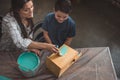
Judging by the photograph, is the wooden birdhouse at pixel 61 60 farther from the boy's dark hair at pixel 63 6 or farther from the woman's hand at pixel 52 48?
the boy's dark hair at pixel 63 6

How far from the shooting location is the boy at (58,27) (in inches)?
79.4

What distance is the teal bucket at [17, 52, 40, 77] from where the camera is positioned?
1.61 m

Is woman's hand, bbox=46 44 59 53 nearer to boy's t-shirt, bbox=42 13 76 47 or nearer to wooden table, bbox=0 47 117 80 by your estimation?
wooden table, bbox=0 47 117 80

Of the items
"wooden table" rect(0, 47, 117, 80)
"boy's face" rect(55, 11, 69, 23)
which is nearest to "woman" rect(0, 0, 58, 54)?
"wooden table" rect(0, 47, 117, 80)

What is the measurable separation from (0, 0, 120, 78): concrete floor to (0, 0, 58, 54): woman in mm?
1226

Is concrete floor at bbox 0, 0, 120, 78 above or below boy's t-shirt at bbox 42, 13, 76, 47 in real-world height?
below

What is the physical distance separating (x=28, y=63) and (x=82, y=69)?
43cm

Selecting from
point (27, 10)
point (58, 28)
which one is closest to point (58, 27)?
point (58, 28)

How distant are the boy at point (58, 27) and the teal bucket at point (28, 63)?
501mm

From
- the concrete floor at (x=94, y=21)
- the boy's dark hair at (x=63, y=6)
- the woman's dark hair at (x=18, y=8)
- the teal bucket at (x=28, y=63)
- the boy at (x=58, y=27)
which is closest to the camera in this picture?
the teal bucket at (x=28, y=63)

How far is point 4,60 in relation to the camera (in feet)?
5.83

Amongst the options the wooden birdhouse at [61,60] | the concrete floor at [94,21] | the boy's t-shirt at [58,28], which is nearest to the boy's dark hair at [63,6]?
the boy's t-shirt at [58,28]

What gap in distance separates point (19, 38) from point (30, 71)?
34 centimetres

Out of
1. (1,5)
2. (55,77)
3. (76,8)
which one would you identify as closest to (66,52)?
(55,77)
